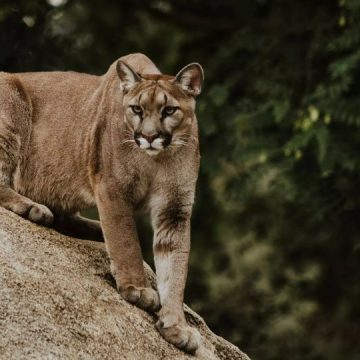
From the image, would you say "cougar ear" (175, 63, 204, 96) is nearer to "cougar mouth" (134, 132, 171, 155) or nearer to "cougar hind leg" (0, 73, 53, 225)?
"cougar mouth" (134, 132, 171, 155)

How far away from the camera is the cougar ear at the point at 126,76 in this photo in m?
7.95

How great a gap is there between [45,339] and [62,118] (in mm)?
2470

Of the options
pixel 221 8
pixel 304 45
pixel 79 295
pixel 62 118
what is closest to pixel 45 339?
pixel 79 295

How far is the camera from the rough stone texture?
6676 millimetres

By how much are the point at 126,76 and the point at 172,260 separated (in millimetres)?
1334

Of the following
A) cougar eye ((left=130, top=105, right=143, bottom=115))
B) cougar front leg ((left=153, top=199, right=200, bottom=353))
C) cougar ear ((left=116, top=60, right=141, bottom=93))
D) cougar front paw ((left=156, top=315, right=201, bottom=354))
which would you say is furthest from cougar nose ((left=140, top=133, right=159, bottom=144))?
cougar front paw ((left=156, top=315, right=201, bottom=354))

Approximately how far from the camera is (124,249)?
25.7ft

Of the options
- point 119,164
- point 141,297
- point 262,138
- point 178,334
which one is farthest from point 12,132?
point 262,138

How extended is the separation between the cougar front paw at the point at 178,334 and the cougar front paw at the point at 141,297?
159 mm

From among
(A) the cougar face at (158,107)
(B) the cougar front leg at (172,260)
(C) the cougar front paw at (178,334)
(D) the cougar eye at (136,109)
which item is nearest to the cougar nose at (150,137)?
(A) the cougar face at (158,107)

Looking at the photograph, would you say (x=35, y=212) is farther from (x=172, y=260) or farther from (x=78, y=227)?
(x=172, y=260)

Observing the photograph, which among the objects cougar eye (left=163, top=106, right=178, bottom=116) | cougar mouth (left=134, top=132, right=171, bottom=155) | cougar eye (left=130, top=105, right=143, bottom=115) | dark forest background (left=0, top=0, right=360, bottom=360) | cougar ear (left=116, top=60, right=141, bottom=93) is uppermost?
cougar ear (left=116, top=60, right=141, bottom=93)

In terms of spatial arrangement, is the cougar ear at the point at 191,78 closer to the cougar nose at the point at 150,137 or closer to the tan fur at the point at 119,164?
the tan fur at the point at 119,164

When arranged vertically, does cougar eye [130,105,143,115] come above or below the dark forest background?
above
